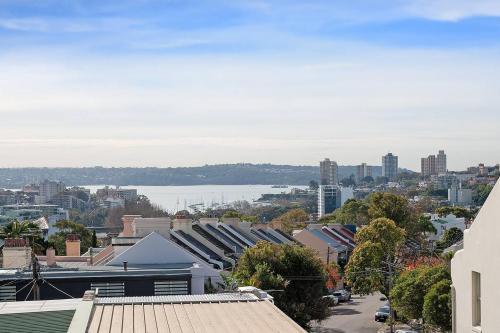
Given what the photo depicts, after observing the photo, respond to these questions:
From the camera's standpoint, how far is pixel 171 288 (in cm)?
2694

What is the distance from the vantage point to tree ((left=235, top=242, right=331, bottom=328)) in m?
33.6

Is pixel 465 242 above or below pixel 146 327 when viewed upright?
above

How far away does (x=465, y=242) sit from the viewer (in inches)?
462

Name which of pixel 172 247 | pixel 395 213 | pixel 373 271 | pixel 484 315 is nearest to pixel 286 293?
pixel 172 247

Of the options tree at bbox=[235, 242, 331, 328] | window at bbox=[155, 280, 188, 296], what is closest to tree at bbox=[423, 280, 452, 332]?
tree at bbox=[235, 242, 331, 328]

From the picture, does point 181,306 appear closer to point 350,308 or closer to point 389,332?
point 389,332

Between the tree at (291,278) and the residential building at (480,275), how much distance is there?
21302 mm

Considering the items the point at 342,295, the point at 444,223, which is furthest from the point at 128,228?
the point at 444,223

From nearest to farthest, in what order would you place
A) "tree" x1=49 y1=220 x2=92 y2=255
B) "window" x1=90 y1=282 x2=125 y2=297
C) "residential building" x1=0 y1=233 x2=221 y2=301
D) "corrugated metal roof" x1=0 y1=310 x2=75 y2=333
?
"corrugated metal roof" x1=0 y1=310 x2=75 y2=333 → "residential building" x1=0 y1=233 x2=221 y2=301 → "window" x1=90 y1=282 x2=125 y2=297 → "tree" x1=49 y1=220 x2=92 y2=255

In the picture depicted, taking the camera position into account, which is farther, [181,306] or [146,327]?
[181,306]

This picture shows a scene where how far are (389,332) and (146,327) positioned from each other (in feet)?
96.4

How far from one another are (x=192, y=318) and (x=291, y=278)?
20.0 metres

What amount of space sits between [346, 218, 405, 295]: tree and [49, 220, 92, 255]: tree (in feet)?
73.5

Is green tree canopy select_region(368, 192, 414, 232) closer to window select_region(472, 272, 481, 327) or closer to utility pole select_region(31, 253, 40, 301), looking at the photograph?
utility pole select_region(31, 253, 40, 301)
